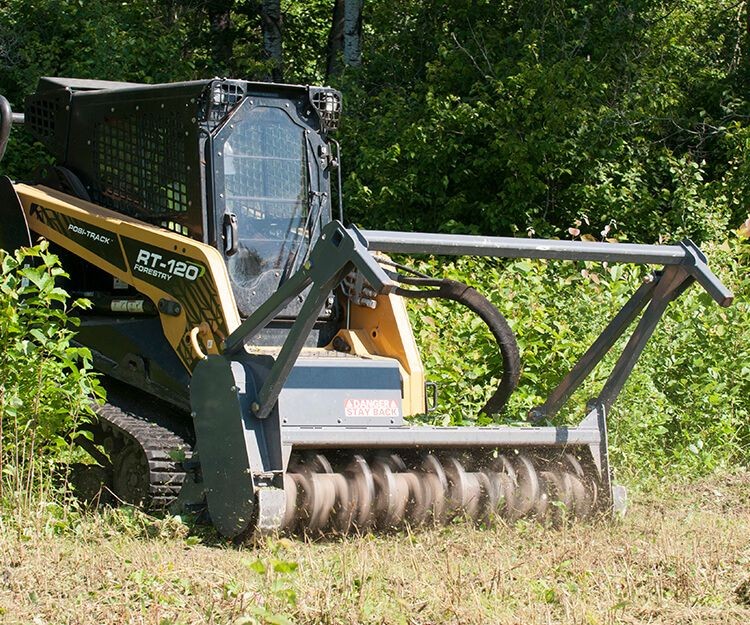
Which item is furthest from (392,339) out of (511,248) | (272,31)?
(272,31)

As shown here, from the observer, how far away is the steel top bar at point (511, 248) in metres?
6.21

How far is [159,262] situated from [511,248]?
6.72 feet

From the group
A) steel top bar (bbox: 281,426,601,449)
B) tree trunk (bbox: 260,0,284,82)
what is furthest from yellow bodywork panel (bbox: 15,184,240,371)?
tree trunk (bbox: 260,0,284,82)

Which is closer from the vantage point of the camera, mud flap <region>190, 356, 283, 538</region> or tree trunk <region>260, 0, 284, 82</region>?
mud flap <region>190, 356, 283, 538</region>

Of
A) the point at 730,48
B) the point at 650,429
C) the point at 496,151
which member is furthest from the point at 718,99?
the point at 650,429

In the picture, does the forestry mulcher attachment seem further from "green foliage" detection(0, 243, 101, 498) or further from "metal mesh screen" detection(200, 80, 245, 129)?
"green foliage" detection(0, 243, 101, 498)

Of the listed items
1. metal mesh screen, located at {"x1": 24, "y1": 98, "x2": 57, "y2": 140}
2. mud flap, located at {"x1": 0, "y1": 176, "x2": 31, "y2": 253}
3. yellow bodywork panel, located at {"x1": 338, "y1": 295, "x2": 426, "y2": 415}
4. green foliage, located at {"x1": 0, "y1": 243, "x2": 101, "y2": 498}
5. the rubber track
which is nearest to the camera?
green foliage, located at {"x1": 0, "y1": 243, "x2": 101, "y2": 498}

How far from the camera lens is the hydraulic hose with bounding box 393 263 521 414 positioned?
6770 millimetres

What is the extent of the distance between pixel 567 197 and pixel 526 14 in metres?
2.45

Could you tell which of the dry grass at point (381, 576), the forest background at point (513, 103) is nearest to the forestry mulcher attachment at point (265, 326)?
the dry grass at point (381, 576)

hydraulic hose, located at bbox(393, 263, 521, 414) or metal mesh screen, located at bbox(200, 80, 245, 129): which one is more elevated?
metal mesh screen, located at bbox(200, 80, 245, 129)

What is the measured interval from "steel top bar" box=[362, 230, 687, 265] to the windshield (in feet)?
3.49

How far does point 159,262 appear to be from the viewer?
7.41 m

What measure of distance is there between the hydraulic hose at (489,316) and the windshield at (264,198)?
709 mm
